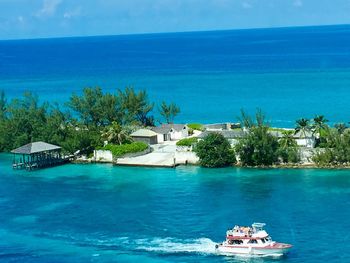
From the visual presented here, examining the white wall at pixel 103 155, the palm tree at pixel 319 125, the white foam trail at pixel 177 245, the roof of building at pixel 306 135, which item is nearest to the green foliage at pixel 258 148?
the roof of building at pixel 306 135

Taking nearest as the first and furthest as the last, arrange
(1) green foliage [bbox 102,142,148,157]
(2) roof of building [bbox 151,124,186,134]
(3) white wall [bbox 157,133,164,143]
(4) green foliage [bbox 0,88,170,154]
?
1. (1) green foliage [bbox 102,142,148,157]
2. (4) green foliage [bbox 0,88,170,154]
3. (3) white wall [bbox 157,133,164,143]
4. (2) roof of building [bbox 151,124,186,134]

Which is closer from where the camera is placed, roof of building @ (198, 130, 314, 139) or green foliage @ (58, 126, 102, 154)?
roof of building @ (198, 130, 314, 139)

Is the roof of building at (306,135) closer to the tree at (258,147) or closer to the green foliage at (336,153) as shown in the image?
the green foliage at (336,153)

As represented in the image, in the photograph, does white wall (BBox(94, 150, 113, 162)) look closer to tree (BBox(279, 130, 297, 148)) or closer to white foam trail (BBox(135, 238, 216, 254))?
tree (BBox(279, 130, 297, 148))

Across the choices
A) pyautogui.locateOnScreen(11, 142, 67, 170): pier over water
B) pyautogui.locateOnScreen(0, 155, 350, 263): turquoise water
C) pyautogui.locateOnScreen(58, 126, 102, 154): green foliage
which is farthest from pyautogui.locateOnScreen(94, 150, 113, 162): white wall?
pyautogui.locateOnScreen(11, 142, 67, 170): pier over water

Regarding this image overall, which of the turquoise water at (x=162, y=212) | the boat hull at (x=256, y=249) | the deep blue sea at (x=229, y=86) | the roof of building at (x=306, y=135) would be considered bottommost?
the boat hull at (x=256, y=249)

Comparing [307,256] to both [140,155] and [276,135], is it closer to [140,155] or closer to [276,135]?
[276,135]
